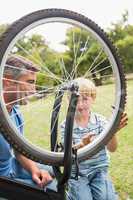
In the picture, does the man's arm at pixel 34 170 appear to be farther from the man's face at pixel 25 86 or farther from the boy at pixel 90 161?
the man's face at pixel 25 86

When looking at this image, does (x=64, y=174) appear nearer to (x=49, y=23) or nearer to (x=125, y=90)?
(x=125, y=90)

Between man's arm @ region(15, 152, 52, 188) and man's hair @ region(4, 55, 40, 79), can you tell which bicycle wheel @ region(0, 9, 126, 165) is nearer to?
A: man's hair @ region(4, 55, 40, 79)

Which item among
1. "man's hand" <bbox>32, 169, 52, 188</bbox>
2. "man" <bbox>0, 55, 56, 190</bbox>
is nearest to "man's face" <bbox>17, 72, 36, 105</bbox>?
"man" <bbox>0, 55, 56, 190</bbox>

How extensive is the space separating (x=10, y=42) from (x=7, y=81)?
19 cm

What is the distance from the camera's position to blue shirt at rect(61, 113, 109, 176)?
8.05 ft

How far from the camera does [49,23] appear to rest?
2111 millimetres

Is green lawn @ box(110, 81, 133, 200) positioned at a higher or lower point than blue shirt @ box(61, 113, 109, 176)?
lower

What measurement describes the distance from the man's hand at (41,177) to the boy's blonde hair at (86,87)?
1.46 ft

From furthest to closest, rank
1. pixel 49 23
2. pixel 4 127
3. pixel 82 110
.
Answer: pixel 82 110, pixel 49 23, pixel 4 127

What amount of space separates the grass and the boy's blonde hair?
0.06m

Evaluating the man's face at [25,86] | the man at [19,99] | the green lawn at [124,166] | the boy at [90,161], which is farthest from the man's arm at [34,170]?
the green lawn at [124,166]

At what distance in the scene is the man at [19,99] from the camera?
2.12 metres

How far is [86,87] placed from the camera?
236 centimetres

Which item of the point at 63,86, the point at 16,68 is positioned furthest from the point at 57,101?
the point at 16,68
